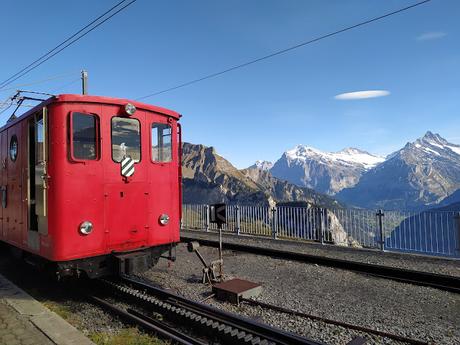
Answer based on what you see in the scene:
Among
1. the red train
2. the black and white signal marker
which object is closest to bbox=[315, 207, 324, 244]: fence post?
the red train

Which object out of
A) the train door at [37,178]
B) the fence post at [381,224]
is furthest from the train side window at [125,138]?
the fence post at [381,224]

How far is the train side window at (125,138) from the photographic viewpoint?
7.30 metres

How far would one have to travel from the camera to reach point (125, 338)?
5418 mm

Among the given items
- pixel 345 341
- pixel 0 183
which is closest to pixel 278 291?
pixel 345 341

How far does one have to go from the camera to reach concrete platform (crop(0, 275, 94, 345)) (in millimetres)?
5211

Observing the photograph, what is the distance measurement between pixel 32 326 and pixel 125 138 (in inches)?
139

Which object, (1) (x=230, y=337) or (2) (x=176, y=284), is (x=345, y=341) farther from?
(2) (x=176, y=284)

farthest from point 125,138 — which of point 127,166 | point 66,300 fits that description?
point 66,300

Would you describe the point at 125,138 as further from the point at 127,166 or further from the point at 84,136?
the point at 84,136

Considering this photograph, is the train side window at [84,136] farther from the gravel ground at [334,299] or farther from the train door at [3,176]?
the train door at [3,176]

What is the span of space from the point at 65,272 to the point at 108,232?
96 cm

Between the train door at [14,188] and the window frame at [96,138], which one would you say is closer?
the window frame at [96,138]

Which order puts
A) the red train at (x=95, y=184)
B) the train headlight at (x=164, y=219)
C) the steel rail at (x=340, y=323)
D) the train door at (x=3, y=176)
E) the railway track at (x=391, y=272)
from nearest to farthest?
the steel rail at (x=340, y=323) < the red train at (x=95, y=184) < the train headlight at (x=164, y=219) < the railway track at (x=391, y=272) < the train door at (x=3, y=176)

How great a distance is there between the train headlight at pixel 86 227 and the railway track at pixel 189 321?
1.29 m
